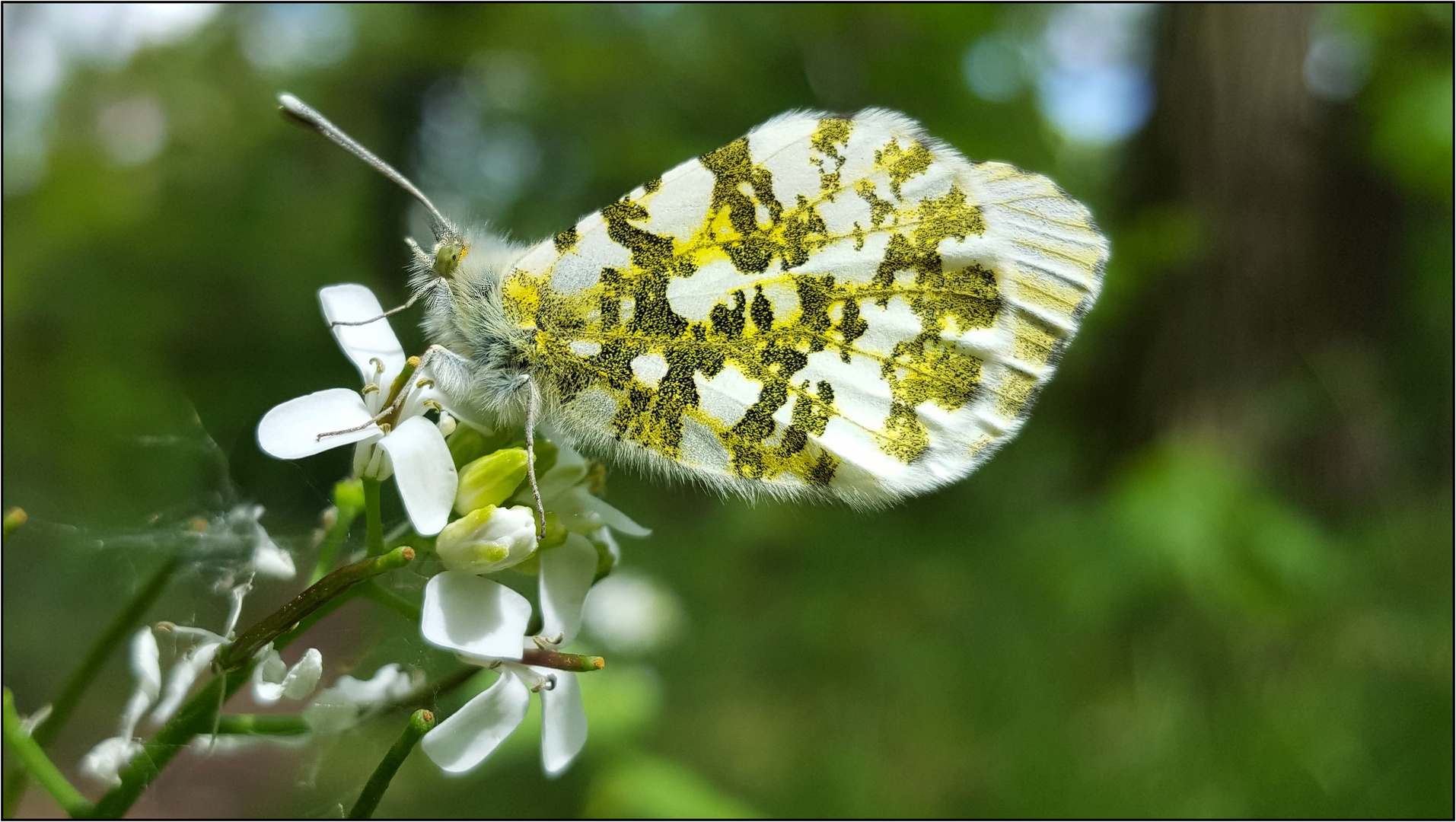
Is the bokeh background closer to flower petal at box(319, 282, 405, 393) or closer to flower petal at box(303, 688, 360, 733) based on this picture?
flower petal at box(319, 282, 405, 393)

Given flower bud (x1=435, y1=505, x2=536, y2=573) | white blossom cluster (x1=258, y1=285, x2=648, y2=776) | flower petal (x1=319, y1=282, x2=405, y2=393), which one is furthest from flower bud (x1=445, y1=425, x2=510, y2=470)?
flower bud (x1=435, y1=505, x2=536, y2=573)

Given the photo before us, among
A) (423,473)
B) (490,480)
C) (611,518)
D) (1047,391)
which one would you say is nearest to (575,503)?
(611,518)

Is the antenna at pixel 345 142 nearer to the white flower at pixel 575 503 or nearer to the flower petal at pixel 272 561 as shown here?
the white flower at pixel 575 503

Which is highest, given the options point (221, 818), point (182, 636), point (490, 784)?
point (182, 636)

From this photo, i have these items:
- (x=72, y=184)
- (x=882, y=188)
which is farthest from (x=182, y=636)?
(x=72, y=184)

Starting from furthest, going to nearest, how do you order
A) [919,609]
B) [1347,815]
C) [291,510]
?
[919,609], [1347,815], [291,510]

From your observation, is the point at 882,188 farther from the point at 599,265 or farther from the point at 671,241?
the point at 599,265
